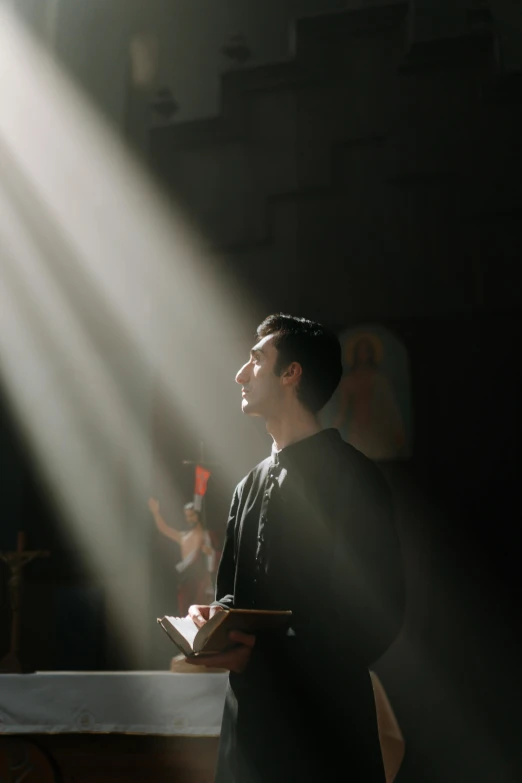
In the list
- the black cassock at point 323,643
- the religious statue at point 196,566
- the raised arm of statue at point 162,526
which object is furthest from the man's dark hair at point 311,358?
the raised arm of statue at point 162,526

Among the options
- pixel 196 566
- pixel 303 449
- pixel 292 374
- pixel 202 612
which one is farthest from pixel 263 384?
pixel 196 566

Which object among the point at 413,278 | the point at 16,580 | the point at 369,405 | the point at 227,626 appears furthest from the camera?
the point at 413,278

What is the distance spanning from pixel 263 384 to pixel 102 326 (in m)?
3.81

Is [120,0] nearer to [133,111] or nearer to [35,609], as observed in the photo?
[133,111]

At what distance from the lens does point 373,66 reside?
5.09 m

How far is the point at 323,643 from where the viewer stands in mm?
1549

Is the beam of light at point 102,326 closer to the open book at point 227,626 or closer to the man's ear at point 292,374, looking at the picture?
the man's ear at point 292,374

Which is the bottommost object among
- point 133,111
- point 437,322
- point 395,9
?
point 437,322

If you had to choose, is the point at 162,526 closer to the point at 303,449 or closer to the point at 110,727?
the point at 110,727

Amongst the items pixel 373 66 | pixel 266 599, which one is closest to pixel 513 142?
pixel 373 66

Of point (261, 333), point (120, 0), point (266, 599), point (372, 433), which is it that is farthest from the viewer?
point (120, 0)

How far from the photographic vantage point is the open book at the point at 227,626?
1.47m

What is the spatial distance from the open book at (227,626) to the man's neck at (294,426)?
0.44 m

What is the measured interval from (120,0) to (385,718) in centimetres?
579
